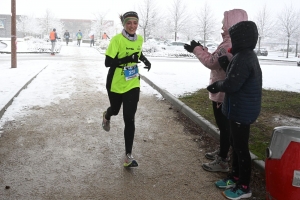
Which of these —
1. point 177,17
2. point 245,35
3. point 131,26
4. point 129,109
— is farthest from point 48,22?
point 245,35

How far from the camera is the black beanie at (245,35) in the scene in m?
2.91

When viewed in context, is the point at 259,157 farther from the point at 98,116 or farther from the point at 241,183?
the point at 98,116

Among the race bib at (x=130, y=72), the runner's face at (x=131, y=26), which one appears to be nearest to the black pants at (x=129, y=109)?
the race bib at (x=130, y=72)

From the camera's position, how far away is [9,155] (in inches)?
162

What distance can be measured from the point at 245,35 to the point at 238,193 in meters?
1.63

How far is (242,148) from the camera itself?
3.14m

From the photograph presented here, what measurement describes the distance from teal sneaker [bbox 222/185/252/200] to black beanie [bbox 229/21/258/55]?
147cm

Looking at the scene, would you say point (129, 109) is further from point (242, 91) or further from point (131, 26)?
point (242, 91)

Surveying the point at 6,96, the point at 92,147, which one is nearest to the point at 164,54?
the point at 6,96

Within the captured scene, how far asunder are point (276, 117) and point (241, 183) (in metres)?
3.32

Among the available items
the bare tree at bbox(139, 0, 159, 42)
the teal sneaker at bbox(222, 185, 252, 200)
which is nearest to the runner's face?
the teal sneaker at bbox(222, 185, 252, 200)

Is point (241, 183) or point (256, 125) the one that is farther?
point (256, 125)

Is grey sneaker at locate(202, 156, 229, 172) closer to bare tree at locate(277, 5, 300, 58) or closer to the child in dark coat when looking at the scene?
the child in dark coat

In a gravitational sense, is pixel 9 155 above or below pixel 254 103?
below
